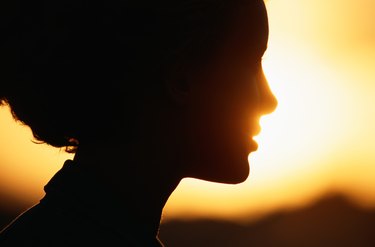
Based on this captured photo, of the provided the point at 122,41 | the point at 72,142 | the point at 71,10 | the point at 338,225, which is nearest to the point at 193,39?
the point at 122,41

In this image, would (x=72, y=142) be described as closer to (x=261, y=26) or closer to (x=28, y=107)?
(x=28, y=107)

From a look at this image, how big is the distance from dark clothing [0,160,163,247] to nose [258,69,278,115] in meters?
0.87

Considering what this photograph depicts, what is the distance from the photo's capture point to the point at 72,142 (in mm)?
3172

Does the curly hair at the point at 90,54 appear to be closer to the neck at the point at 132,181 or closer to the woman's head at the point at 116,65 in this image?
the woman's head at the point at 116,65

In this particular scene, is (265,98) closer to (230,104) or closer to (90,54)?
(230,104)

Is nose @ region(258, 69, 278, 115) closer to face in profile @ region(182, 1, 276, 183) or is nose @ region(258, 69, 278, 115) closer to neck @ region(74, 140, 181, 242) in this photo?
face in profile @ region(182, 1, 276, 183)

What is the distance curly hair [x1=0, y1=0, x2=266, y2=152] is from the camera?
2803mm

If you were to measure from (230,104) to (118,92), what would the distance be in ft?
1.84

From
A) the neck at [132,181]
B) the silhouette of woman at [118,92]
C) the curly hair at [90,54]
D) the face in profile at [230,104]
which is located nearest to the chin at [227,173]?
the face in profile at [230,104]

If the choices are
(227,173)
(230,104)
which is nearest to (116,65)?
(230,104)

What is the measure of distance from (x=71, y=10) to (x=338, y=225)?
79.1 m

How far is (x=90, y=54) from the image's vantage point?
283 cm

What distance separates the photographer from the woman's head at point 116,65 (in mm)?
2809

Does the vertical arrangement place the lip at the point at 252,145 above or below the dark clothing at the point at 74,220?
above
